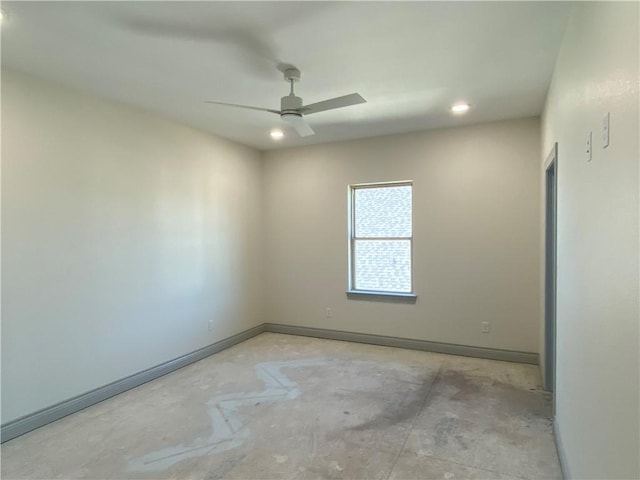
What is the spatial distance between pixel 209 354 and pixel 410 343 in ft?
7.91

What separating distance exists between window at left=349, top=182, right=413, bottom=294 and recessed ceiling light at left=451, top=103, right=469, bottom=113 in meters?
1.12

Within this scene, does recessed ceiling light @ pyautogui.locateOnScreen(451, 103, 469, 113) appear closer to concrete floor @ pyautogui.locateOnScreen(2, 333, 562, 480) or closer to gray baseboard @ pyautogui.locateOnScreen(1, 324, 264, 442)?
concrete floor @ pyautogui.locateOnScreen(2, 333, 562, 480)

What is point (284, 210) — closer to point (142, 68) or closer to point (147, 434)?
point (142, 68)

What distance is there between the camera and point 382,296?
4.86 m

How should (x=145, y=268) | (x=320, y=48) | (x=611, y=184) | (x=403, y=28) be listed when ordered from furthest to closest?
(x=145, y=268), (x=320, y=48), (x=403, y=28), (x=611, y=184)

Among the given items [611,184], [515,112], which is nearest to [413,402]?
[611,184]

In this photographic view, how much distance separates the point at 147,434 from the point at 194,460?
54cm

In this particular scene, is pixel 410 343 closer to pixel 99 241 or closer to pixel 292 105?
pixel 292 105

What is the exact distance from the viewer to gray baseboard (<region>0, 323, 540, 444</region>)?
282 cm

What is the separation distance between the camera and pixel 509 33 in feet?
7.71

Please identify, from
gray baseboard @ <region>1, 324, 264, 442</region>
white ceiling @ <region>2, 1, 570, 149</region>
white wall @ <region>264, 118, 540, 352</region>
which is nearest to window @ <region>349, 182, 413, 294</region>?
white wall @ <region>264, 118, 540, 352</region>

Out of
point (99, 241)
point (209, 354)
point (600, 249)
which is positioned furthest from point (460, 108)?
point (209, 354)

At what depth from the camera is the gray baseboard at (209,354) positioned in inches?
111

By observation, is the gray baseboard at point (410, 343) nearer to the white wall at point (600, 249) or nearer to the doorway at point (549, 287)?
the doorway at point (549, 287)
